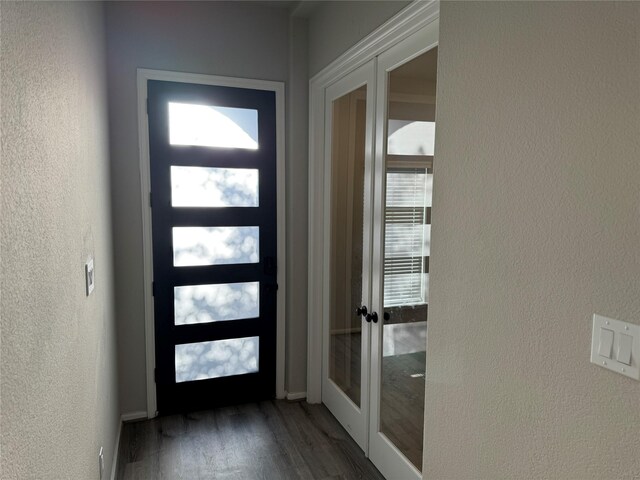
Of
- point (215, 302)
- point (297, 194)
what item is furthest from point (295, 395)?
point (297, 194)

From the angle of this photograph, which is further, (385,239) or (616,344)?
(385,239)

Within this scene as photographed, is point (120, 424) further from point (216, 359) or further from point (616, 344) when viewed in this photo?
point (616, 344)

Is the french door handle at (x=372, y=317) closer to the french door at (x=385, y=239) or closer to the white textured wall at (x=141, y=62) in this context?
the french door at (x=385, y=239)

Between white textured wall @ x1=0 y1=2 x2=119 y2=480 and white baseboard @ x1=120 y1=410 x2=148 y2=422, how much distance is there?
100 centimetres

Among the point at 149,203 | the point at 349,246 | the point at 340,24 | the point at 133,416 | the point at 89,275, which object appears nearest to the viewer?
the point at 89,275

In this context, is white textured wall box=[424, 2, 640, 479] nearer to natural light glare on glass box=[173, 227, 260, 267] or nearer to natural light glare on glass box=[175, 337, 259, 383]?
natural light glare on glass box=[173, 227, 260, 267]

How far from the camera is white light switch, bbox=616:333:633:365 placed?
3.03 ft

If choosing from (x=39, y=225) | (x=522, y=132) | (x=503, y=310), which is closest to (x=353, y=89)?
(x=522, y=132)

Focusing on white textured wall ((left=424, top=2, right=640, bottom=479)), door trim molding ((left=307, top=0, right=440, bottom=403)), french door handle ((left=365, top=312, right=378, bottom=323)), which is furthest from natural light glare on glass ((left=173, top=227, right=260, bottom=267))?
white textured wall ((left=424, top=2, right=640, bottom=479))

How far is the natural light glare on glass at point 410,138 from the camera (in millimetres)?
1931

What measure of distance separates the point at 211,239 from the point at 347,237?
957 mm

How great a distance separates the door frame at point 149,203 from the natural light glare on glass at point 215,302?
18 centimetres

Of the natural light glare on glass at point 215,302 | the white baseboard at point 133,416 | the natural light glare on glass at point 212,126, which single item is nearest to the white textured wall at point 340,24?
the natural light glare on glass at point 212,126

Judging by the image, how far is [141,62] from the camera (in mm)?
2688
